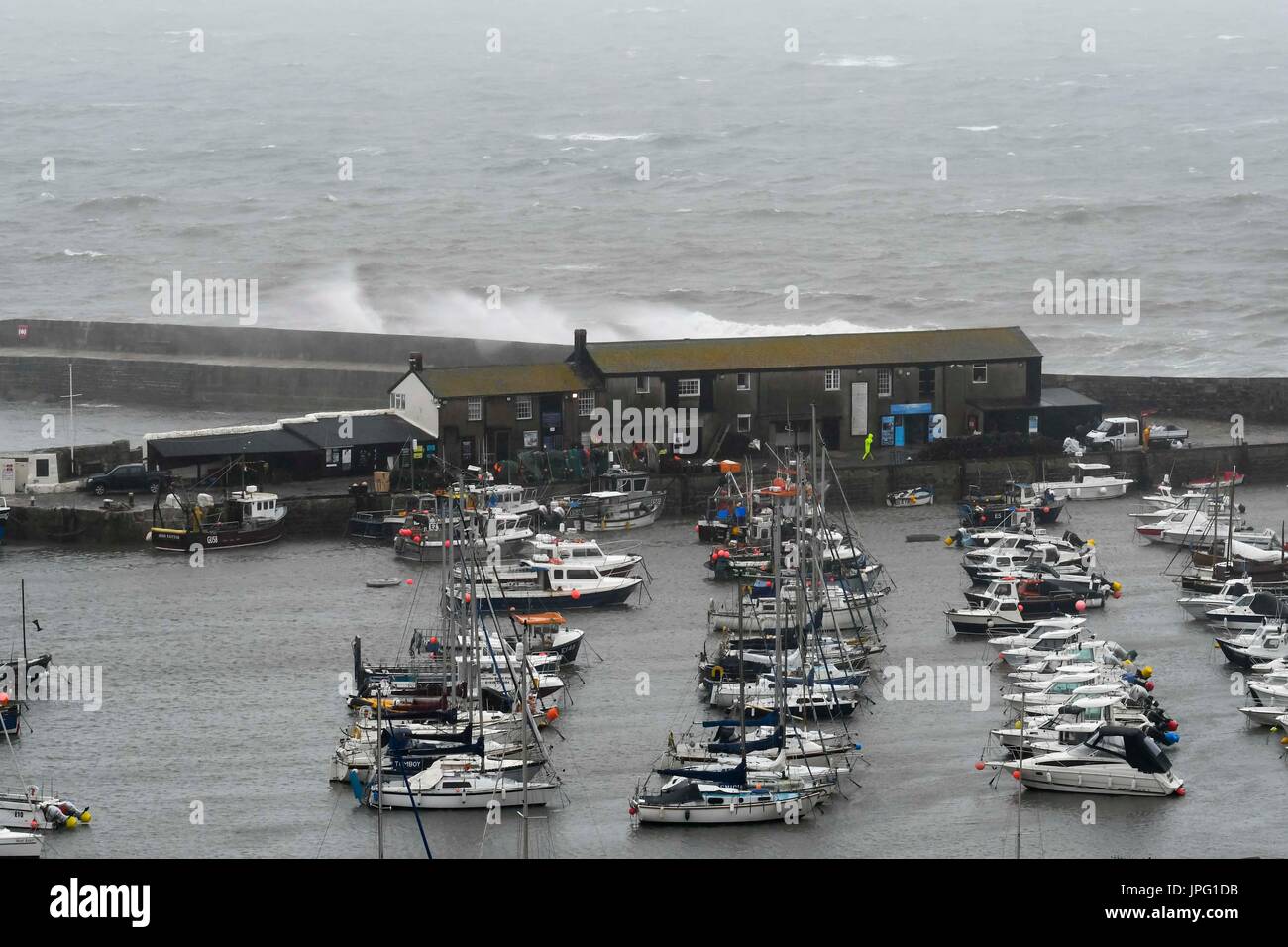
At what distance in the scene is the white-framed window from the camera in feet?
148

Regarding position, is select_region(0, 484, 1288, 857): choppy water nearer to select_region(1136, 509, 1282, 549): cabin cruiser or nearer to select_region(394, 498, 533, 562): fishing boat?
select_region(394, 498, 533, 562): fishing boat

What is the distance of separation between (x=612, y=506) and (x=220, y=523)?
7.50 m

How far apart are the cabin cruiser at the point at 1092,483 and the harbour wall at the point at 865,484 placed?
0.24 m

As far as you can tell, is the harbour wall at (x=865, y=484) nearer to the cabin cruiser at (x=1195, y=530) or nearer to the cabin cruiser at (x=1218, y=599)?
the cabin cruiser at (x=1195, y=530)

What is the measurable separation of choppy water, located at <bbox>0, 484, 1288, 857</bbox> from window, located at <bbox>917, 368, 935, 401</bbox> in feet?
19.0

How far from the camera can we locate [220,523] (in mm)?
39500

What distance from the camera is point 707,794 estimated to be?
917 inches

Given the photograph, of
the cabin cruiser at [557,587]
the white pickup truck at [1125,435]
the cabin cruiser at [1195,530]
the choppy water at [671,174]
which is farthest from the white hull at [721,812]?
the choppy water at [671,174]

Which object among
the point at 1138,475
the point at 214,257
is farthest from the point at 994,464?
the point at 214,257

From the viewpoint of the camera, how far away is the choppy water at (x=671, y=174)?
7531 cm

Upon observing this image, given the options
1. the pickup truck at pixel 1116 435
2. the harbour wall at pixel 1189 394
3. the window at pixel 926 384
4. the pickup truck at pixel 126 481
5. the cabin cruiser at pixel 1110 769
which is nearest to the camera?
the cabin cruiser at pixel 1110 769

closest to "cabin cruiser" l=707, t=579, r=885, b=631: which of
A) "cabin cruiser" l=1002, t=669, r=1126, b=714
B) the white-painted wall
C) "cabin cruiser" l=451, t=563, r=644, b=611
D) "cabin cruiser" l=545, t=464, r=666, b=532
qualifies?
"cabin cruiser" l=451, t=563, r=644, b=611
